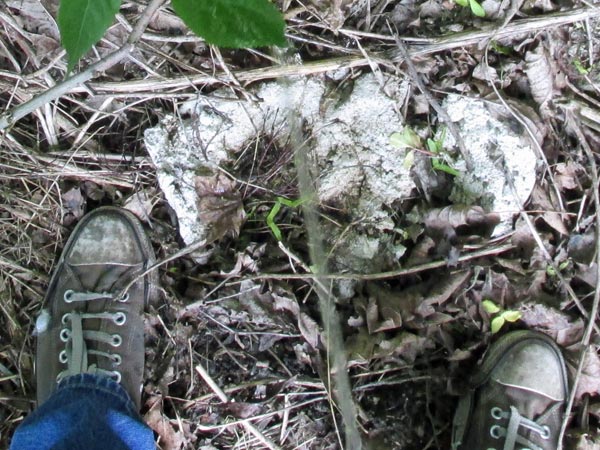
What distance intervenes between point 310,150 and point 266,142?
0.12 metres

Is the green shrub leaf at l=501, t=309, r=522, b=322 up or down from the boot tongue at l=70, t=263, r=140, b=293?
up

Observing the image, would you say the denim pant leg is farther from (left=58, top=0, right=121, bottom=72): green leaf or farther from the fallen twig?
(left=58, top=0, right=121, bottom=72): green leaf

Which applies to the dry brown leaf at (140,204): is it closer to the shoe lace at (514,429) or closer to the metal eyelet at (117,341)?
the metal eyelet at (117,341)

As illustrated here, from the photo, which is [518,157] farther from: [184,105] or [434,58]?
[184,105]

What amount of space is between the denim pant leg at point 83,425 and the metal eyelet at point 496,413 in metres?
0.92

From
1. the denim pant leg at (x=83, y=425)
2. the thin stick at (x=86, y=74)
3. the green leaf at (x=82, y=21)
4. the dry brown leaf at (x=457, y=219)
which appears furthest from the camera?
the dry brown leaf at (x=457, y=219)

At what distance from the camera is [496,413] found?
1.64 meters

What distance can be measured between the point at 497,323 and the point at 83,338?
1.15m

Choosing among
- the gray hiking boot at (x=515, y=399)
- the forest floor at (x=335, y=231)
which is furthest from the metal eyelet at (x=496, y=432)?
the forest floor at (x=335, y=231)

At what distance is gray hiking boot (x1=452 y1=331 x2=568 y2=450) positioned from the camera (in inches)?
62.8

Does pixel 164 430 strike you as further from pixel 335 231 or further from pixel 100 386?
pixel 335 231

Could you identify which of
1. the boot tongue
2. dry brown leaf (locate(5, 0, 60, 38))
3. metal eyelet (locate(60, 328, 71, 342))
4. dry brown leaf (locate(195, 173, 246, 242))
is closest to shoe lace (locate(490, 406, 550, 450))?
dry brown leaf (locate(195, 173, 246, 242))

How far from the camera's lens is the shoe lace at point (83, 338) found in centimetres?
164

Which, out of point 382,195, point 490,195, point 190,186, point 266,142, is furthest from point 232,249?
point 490,195
